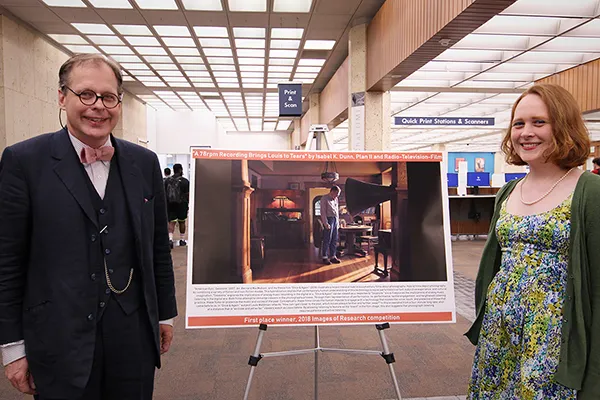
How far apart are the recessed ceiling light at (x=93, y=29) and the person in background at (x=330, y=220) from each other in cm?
756

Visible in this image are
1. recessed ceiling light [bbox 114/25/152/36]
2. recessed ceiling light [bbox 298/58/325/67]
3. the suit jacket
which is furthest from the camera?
recessed ceiling light [bbox 298/58/325/67]

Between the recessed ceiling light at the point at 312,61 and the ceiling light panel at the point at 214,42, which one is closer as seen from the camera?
the ceiling light panel at the point at 214,42

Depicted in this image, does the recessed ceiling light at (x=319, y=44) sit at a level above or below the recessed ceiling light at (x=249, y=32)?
above

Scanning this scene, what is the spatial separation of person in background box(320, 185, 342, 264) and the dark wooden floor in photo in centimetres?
6

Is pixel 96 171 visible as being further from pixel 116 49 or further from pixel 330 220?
pixel 116 49

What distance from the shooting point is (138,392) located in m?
1.46

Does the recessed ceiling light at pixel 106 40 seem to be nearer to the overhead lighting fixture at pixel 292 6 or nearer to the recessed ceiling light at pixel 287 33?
the recessed ceiling light at pixel 287 33

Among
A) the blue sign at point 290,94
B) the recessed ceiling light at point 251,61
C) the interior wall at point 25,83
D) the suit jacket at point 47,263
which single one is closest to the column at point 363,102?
the blue sign at point 290,94

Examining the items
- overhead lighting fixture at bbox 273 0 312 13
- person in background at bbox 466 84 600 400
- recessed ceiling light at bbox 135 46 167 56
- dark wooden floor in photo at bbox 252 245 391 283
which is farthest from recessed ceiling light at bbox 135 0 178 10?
person in background at bbox 466 84 600 400

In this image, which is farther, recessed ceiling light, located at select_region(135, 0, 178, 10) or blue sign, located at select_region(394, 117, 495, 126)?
blue sign, located at select_region(394, 117, 495, 126)

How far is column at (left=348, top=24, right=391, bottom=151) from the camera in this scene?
7816mm

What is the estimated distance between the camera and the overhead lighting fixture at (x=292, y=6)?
698 centimetres

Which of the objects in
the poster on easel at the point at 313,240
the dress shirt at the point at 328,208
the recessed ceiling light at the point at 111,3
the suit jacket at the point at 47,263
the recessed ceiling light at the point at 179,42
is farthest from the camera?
the recessed ceiling light at the point at 179,42

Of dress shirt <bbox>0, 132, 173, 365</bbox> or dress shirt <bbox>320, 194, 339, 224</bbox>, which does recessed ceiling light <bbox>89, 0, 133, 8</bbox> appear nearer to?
dress shirt <bbox>320, 194, 339, 224</bbox>
